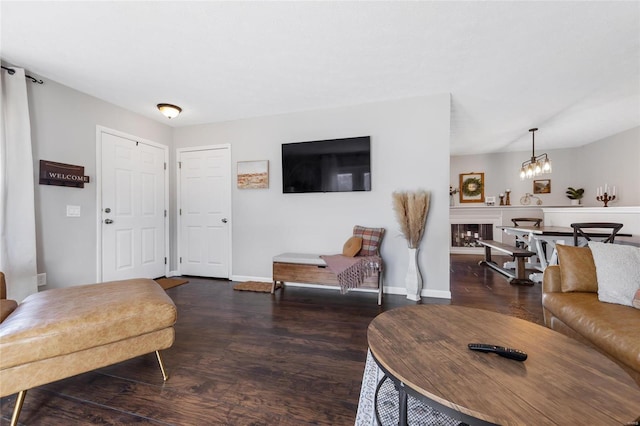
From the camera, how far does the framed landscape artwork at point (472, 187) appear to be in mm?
6234

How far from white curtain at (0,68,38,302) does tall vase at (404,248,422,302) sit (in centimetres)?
377

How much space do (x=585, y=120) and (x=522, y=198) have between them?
2239 mm

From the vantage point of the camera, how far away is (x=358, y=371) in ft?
5.46

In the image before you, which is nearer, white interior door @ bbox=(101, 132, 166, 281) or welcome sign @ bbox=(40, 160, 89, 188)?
welcome sign @ bbox=(40, 160, 89, 188)

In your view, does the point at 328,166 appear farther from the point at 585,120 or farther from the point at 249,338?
the point at 585,120

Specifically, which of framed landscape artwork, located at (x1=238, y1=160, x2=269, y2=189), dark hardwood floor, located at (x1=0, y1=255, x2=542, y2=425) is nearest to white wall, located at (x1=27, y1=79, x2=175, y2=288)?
dark hardwood floor, located at (x1=0, y1=255, x2=542, y2=425)

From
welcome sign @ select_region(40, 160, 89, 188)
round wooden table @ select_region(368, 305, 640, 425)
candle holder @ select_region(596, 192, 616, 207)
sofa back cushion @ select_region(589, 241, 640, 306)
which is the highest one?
welcome sign @ select_region(40, 160, 89, 188)

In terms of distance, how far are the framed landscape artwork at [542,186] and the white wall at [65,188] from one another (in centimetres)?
794

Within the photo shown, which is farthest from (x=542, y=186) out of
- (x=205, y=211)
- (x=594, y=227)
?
(x=205, y=211)

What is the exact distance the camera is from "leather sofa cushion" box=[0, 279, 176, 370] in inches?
48.4

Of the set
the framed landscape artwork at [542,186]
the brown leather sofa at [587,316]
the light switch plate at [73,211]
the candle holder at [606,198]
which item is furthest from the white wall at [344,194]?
the framed landscape artwork at [542,186]

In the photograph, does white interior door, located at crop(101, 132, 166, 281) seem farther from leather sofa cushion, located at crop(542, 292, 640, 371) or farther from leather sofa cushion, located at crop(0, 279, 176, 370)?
leather sofa cushion, located at crop(542, 292, 640, 371)

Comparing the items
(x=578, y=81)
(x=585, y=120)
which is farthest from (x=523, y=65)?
(x=585, y=120)

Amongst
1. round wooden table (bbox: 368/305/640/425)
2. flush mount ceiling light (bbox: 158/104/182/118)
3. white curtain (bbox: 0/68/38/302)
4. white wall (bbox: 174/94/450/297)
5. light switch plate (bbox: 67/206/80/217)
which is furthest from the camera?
flush mount ceiling light (bbox: 158/104/182/118)
